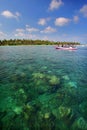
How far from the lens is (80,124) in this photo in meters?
9.45

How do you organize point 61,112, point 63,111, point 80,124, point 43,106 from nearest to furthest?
point 80,124 < point 61,112 < point 63,111 < point 43,106

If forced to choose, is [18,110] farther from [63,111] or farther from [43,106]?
[63,111]

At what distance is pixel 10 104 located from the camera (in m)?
12.0

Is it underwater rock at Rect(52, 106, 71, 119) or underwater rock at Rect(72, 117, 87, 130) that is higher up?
underwater rock at Rect(52, 106, 71, 119)

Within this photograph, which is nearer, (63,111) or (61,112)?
(61,112)

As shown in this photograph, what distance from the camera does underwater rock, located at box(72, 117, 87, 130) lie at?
9139mm

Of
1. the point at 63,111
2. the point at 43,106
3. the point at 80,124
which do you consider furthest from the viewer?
the point at 43,106

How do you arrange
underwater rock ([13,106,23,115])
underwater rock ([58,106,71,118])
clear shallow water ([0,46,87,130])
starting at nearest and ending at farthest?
clear shallow water ([0,46,87,130])
underwater rock ([58,106,71,118])
underwater rock ([13,106,23,115])

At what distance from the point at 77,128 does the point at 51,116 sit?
6.29 ft

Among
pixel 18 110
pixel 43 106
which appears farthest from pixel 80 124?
pixel 18 110

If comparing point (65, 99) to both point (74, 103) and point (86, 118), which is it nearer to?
point (74, 103)

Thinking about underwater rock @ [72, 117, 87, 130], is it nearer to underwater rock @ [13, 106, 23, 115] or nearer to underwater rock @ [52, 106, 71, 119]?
underwater rock @ [52, 106, 71, 119]

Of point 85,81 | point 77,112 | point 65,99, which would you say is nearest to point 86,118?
point 77,112

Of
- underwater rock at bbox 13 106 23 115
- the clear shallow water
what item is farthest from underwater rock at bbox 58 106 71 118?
underwater rock at bbox 13 106 23 115
